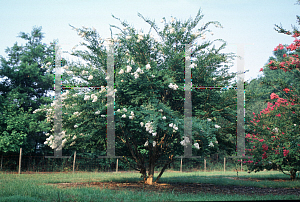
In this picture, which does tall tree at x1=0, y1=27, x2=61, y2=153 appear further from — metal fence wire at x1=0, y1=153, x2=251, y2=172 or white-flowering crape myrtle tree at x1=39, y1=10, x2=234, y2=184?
white-flowering crape myrtle tree at x1=39, y1=10, x2=234, y2=184

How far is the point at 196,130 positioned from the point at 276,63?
260 cm

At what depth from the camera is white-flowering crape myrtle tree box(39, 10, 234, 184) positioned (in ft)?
25.3

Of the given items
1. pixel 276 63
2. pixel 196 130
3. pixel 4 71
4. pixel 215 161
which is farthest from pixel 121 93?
pixel 215 161

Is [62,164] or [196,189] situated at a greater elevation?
[196,189]

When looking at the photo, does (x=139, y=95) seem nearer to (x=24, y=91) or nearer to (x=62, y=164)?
(x=62, y=164)

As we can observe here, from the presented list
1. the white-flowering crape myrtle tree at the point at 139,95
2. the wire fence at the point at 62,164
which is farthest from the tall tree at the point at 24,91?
the white-flowering crape myrtle tree at the point at 139,95

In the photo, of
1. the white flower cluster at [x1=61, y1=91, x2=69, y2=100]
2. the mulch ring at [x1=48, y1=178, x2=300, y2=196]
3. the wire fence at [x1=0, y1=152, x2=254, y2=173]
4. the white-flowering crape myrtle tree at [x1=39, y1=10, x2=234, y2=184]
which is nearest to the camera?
the white-flowering crape myrtle tree at [x1=39, y1=10, x2=234, y2=184]

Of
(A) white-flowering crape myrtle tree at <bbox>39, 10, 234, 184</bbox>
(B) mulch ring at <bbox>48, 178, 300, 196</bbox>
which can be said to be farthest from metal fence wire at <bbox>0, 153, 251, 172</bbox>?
(A) white-flowering crape myrtle tree at <bbox>39, 10, 234, 184</bbox>

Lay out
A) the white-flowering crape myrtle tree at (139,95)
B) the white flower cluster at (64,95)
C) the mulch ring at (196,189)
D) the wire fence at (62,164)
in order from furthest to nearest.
→ the wire fence at (62,164), the white flower cluster at (64,95), the mulch ring at (196,189), the white-flowering crape myrtle tree at (139,95)

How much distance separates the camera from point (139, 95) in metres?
8.41

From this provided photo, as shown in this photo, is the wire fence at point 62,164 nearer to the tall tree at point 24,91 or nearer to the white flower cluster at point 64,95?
the tall tree at point 24,91

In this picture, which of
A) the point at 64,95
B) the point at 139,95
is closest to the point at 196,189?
the point at 139,95

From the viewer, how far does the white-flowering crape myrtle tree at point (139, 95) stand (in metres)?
Answer: 7.72

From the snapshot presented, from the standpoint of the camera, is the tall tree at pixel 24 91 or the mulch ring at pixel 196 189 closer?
the mulch ring at pixel 196 189
